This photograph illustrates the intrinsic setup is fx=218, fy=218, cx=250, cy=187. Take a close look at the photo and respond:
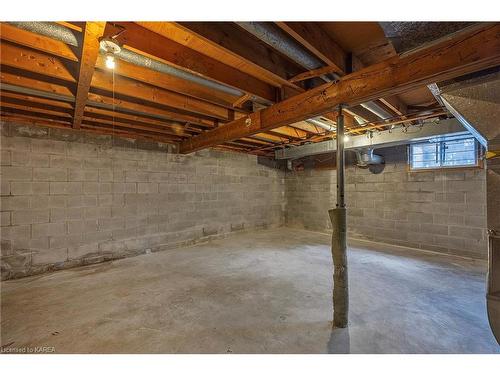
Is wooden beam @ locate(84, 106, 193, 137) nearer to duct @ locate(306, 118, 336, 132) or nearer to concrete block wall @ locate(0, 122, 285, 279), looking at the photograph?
concrete block wall @ locate(0, 122, 285, 279)

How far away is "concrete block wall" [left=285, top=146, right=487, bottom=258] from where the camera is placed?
3.59 metres

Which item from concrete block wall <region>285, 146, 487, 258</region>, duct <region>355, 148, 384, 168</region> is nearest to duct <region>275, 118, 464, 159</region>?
duct <region>355, 148, 384, 168</region>

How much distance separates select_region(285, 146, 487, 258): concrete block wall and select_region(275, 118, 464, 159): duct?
3.37 ft

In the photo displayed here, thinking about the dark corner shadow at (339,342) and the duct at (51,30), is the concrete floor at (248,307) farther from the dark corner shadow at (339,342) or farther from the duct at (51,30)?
the duct at (51,30)

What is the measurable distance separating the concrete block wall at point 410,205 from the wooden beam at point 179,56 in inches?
148

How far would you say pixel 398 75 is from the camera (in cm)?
158

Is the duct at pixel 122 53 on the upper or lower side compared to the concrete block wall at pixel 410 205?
upper

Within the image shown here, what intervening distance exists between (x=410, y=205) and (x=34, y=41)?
5545 millimetres

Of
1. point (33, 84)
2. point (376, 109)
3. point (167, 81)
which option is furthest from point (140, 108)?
point (376, 109)

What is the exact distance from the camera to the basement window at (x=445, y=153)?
3635mm

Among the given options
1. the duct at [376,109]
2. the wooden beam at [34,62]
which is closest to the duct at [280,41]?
the duct at [376,109]

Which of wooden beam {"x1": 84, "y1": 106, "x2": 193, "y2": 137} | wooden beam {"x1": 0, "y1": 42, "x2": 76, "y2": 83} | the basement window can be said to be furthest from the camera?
the basement window
